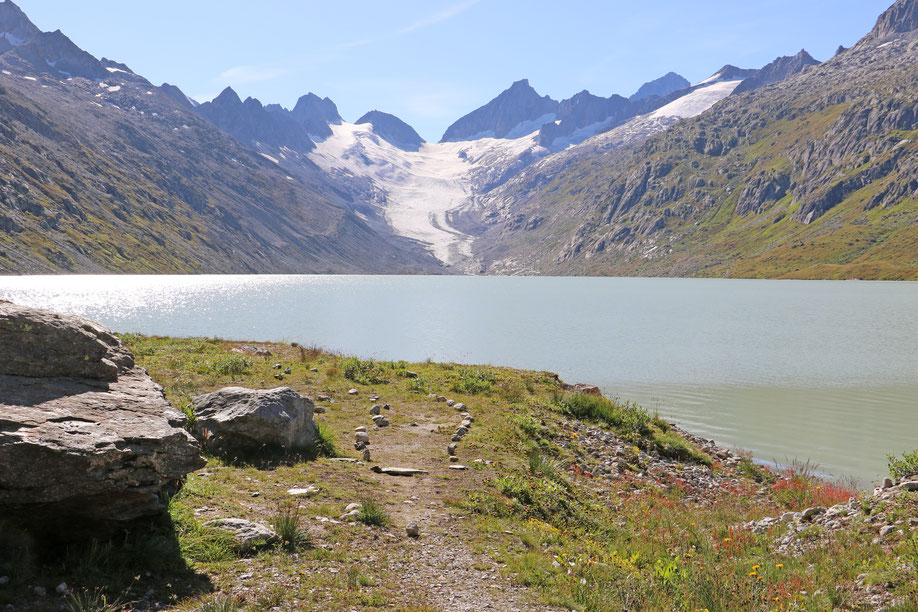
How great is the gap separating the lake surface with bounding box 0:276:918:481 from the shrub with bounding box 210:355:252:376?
23786 mm

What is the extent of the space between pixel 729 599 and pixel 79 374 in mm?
12394

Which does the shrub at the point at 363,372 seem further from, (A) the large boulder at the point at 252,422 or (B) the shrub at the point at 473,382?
(A) the large boulder at the point at 252,422

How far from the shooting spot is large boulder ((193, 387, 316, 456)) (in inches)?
554

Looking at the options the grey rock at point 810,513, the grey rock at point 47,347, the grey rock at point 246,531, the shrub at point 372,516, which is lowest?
the grey rock at point 810,513

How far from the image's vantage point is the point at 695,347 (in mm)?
60500

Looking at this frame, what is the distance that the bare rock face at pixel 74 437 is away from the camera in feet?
24.8

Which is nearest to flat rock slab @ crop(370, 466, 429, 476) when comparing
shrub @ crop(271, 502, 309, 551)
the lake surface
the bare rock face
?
shrub @ crop(271, 502, 309, 551)

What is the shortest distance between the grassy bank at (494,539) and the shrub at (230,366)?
2.96 m

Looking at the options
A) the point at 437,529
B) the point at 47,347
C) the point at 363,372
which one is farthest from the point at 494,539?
the point at 363,372

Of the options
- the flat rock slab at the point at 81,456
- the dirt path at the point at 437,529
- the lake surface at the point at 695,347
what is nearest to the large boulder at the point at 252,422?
the dirt path at the point at 437,529

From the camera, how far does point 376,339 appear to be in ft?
221

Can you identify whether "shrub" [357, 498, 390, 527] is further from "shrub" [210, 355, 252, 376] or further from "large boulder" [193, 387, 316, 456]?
"shrub" [210, 355, 252, 376]

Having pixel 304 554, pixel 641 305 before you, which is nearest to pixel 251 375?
pixel 304 554

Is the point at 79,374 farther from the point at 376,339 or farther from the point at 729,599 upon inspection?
the point at 376,339
